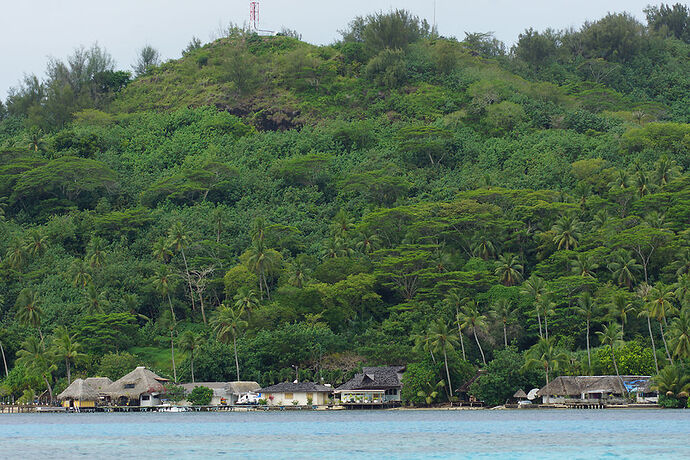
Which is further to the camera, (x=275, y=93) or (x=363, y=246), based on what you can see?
(x=275, y=93)

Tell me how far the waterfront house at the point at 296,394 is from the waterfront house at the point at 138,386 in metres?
8.56

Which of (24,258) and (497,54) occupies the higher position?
(497,54)

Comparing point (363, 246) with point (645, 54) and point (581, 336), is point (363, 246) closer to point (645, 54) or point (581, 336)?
point (581, 336)

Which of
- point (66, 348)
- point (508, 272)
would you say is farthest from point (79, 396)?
point (508, 272)

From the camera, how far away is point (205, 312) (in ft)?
303

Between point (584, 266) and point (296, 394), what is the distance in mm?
25044

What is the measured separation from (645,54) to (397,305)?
7391cm

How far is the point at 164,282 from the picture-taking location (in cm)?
8756

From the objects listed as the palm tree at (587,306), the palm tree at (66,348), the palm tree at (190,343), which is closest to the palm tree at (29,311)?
the palm tree at (66,348)

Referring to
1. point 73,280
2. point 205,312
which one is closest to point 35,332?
point 73,280

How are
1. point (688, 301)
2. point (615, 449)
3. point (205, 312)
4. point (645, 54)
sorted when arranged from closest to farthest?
point (615, 449) → point (688, 301) → point (205, 312) → point (645, 54)

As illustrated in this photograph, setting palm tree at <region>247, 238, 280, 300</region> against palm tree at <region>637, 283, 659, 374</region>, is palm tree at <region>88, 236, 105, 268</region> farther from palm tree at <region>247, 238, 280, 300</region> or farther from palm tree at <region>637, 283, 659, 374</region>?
palm tree at <region>637, 283, 659, 374</region>

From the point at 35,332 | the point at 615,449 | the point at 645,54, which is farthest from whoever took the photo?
the point at 645,54

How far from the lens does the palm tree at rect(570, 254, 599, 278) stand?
82062mm
